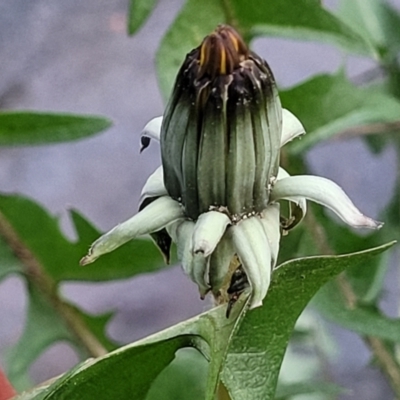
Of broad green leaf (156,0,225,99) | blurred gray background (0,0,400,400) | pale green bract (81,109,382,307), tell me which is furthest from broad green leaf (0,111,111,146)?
blurred gray background (0,0,400,400)

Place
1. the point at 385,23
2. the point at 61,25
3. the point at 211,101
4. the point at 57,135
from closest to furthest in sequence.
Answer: the point at 211,101 → the point at 57,135 → the point at 385,23 → the point at 61,25

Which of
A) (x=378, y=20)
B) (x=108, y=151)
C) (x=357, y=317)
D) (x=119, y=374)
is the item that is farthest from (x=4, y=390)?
(x=108, y=151)

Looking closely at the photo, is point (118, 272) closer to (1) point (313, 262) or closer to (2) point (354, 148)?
(1) point (313, 262)

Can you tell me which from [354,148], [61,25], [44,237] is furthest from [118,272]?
[61,25]

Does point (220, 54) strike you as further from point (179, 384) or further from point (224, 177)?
point (179, 384)

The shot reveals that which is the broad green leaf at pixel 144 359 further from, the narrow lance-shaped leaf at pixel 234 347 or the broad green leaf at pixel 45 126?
the broad green leaf at pixel 45 126

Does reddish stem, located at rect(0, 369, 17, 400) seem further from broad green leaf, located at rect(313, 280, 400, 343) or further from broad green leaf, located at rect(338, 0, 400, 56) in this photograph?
broad green leaf, located at rect(338, 0, 400, 56)
